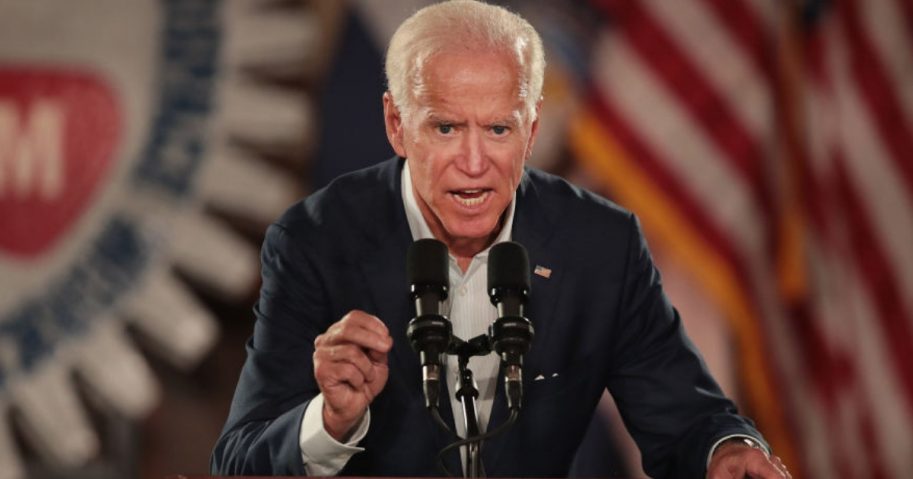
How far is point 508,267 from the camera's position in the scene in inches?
68.9

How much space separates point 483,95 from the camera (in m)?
1.90

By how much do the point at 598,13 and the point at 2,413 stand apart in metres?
2.02

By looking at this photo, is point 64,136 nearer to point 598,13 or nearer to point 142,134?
point 142,134

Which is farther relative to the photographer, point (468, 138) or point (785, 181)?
point (785, 181)

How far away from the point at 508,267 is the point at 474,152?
0.77 feet

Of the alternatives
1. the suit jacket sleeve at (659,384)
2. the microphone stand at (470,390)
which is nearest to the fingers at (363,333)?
the microphone stand at (470,390)

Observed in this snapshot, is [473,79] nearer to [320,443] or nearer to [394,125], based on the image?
[394,125]

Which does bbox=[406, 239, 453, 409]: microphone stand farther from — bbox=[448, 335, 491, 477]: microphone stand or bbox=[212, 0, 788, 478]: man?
bbox=[212, 0, 788, 478]: man

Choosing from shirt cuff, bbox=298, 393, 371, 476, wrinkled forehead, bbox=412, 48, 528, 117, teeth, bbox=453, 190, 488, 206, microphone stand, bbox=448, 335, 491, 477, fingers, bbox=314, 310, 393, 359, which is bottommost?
shirt cuff, bbox=298, 393, 371, 476

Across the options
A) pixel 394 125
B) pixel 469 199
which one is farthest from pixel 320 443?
pixel 394 125

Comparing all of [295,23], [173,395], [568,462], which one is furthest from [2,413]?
[568,462]

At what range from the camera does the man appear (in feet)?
6.26

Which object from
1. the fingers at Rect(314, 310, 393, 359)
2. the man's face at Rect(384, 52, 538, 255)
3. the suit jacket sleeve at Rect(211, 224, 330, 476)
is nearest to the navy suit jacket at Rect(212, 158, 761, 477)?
the suit jacket sleeve at Rect(211, 224, 330, 476)

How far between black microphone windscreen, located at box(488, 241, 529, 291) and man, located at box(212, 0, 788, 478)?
20 centimetres
